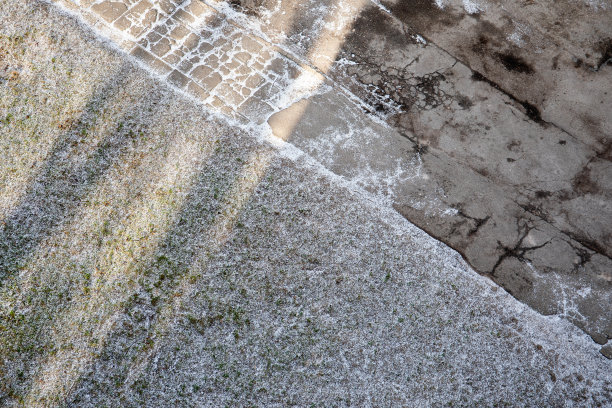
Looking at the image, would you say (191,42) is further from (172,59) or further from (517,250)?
(517,250)

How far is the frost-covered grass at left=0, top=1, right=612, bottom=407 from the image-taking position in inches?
134

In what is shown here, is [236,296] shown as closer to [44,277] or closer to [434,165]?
[44,277]

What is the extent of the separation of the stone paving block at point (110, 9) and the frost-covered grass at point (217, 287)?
0.94 metres

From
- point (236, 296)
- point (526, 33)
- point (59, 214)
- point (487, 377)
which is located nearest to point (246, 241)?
point (236, 296)

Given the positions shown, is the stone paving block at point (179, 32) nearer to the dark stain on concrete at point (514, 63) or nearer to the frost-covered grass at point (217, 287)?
the frost-covered grass at point (217, 287)

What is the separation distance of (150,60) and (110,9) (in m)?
0.82

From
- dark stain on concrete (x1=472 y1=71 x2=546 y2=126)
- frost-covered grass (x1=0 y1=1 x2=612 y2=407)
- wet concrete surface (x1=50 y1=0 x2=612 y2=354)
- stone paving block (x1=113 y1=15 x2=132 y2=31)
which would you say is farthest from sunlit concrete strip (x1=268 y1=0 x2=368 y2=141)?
stone paving block (x1=113 y1=15 x2=132 y2=31)

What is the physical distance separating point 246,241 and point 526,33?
3667 mm

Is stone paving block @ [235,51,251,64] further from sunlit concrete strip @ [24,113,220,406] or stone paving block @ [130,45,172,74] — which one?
sunlit concrete strip @ [24,113,220,406]

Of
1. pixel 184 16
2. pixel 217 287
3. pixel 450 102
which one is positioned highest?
pixel 450 102

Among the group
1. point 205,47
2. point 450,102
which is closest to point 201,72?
point 205,47

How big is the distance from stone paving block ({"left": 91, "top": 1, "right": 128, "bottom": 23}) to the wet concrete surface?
0.5 inches

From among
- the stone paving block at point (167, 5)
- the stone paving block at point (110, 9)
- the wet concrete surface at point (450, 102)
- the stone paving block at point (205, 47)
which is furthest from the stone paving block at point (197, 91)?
the stone paving block at point (110, 9)

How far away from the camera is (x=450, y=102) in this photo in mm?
4371
